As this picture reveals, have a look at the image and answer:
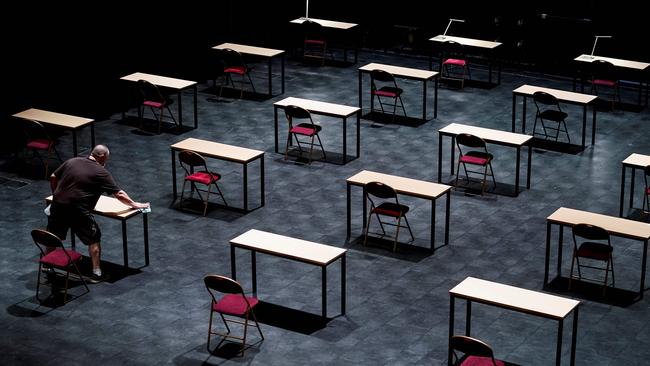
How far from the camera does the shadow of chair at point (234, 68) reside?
19.1m

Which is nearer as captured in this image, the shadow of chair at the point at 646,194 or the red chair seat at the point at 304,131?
the shadow of chair at the point at 646,194

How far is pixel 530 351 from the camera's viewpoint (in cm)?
1104

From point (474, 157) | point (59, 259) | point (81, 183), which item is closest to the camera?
point (59, 259)

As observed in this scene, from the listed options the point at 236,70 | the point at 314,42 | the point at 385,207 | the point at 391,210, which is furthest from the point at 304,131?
the point at 314,42

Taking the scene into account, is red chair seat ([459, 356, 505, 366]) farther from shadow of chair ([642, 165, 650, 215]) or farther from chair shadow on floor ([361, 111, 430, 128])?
chair shadow on floor ([361, 111, 430, 128])

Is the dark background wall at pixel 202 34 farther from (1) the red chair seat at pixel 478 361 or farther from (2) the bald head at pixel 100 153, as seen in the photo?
(1) the red chair seat at pixel 478 361

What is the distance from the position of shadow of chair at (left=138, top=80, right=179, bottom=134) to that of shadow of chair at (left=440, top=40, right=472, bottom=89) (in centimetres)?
475

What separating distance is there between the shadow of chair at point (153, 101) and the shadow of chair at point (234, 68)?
1139 mm

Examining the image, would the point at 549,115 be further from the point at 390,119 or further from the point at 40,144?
the point at 40,144

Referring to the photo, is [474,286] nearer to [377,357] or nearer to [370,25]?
[377,357]

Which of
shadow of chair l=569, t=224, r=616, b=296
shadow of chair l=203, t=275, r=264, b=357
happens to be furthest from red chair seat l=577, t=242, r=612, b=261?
shadow of chair l=203, t=275, r=264, b=357

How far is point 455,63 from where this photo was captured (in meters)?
19.7

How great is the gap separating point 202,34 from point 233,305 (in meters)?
10.6

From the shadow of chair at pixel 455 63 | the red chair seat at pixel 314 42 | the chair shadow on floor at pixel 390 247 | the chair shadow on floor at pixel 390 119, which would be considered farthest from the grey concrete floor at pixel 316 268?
the red chair seat at pixel 314 42
